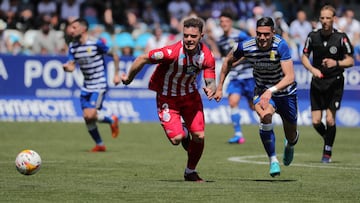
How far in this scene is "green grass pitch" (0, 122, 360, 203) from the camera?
10.8 meters

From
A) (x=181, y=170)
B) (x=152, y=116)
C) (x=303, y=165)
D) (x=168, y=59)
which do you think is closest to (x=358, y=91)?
(x=152, y=116)

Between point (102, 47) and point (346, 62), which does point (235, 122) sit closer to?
point (102, 47)

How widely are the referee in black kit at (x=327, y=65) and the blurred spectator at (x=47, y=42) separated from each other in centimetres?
1335

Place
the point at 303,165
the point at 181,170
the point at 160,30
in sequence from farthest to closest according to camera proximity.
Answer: the point at 160,30, the point at 303,165, the point at 181,170

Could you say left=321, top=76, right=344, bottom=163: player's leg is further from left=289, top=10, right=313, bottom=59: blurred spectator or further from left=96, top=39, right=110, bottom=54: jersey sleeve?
left=289, top=10, right=313, bottom=59: blurred spectator

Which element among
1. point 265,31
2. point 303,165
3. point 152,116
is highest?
point 265,31

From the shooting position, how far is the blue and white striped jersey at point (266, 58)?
12812 mm

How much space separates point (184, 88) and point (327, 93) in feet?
13.8

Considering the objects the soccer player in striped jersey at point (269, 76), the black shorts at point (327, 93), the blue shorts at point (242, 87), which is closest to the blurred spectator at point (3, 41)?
the blue shorts at point (242, 87)

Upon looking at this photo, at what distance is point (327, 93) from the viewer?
16.1 m

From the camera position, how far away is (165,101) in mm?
12680

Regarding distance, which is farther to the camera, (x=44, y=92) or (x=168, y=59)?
(x=44, y=92)

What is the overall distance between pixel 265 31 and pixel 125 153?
18.8 feet

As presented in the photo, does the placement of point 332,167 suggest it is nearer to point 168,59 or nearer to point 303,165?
point 303,165
